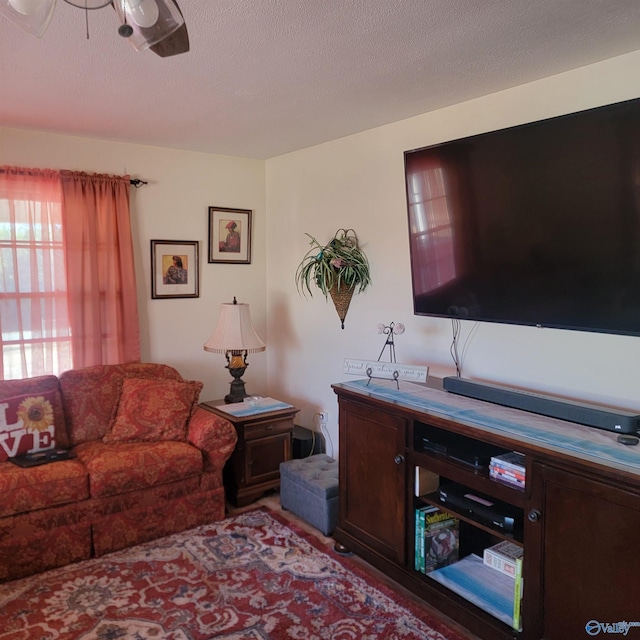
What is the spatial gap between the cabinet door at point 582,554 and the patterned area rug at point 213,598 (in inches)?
21.5

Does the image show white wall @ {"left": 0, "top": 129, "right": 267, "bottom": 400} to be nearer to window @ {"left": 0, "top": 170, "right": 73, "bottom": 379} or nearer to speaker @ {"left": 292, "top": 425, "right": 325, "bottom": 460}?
window @ {"left": 0, "top": 170, "right": 73, "bottom": 379}

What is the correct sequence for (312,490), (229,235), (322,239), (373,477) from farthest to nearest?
(229,235), (322,239), (312,490), (373,477)

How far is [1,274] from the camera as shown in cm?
346

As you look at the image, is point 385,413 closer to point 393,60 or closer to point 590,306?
point 590,306

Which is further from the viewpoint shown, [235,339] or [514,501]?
[235,339]

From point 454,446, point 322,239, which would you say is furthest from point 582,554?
point 322,239

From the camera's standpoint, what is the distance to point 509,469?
2131mm

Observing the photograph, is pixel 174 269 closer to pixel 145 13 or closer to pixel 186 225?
pixel 186 225

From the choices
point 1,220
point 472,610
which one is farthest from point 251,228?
point 472,610

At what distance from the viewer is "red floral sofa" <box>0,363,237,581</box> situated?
9.16ft

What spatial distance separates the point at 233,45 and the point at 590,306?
1.78 meters

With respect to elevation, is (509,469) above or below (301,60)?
below

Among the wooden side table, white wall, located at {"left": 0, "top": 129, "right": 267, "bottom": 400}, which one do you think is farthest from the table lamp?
white wall, located at {"left": 0, "top": 129, "right": 267, "bottom": 400}

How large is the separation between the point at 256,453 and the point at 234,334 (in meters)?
0.84
